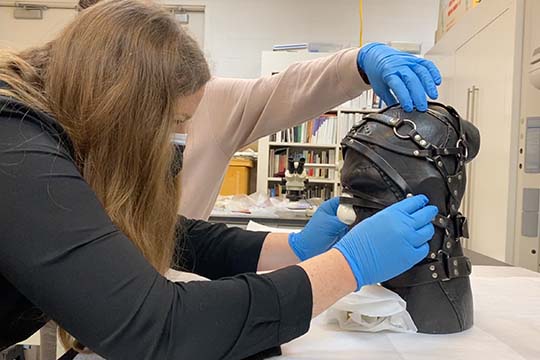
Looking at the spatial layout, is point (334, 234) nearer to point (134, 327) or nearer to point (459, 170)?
point (459, 170)

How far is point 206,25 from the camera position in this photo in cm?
411

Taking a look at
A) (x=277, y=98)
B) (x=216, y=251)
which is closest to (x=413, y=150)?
(x=216, y=251)

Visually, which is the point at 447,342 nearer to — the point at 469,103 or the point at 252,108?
the point at 252,108

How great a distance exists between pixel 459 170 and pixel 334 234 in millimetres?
322

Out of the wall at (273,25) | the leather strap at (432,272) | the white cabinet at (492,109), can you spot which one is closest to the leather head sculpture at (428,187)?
the leather strap at (432,272)

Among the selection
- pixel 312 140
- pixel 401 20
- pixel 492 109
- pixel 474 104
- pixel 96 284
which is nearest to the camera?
pixel 96 284

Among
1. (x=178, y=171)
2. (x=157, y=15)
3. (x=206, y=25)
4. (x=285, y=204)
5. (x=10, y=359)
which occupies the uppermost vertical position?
(x=206, y=25)

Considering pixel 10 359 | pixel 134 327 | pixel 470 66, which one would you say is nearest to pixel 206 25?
pixel 470 66

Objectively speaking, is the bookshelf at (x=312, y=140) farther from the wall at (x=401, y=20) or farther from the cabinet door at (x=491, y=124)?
the cabinet door at (x=491, y=124)

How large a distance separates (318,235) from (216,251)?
9.0 inches

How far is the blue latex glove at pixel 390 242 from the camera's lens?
72 centimetres

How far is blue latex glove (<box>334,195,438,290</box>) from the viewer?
72 cm

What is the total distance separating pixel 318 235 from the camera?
104 cm

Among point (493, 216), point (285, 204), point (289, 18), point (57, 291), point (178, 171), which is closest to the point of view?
point (57, 291)
